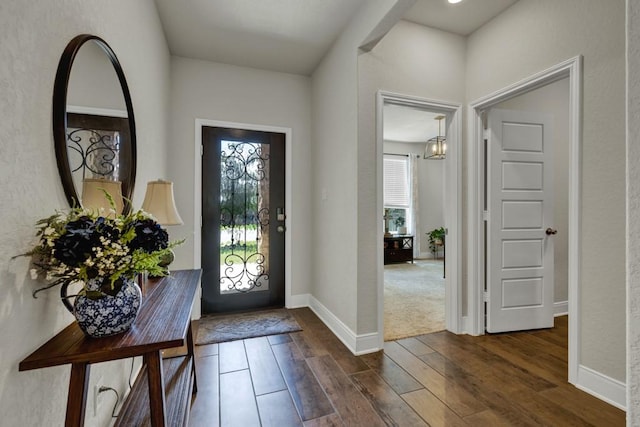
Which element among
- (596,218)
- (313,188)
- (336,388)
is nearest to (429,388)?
(336,388)

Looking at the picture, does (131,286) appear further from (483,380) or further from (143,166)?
(483,380)

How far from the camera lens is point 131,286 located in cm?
97

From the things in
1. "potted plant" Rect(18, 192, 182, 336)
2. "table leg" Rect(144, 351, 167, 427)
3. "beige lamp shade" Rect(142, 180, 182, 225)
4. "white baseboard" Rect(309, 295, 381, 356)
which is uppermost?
"beige lamp shade" Rect(142, 180, 182, 225)

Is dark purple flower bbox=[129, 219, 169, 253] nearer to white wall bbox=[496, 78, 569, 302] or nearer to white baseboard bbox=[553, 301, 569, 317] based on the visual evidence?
white wall bbox=[496, 78, 569, 302]

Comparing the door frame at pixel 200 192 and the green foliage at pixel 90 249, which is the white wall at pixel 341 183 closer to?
the door frame at pixel 200 192

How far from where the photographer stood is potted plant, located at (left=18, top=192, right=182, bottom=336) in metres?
0.81

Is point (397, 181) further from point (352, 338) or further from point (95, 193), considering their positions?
point (95, 193)

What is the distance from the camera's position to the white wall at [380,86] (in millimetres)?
2340

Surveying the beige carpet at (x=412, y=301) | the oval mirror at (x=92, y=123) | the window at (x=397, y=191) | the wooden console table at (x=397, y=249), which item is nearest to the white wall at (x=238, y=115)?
the beige carpet at (x=412, y=301)

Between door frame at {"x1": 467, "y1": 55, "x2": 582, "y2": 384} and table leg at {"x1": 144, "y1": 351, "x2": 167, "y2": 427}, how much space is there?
2.39m

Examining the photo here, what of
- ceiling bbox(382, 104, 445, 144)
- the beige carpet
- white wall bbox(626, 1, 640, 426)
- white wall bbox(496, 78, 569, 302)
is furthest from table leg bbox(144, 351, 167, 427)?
ceiling bbox(382, 104, 445, 144)

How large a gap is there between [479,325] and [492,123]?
187 centimetres

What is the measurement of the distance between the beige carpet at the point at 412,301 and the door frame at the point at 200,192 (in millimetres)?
1228

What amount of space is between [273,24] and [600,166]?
8.74ft
